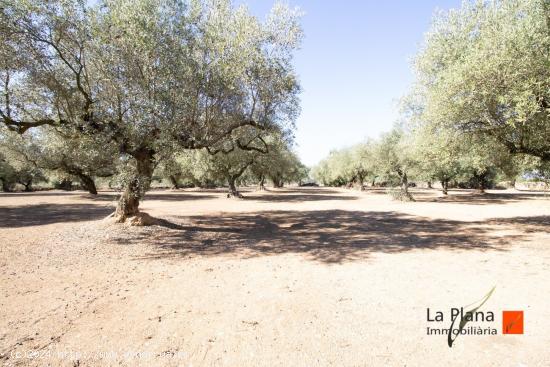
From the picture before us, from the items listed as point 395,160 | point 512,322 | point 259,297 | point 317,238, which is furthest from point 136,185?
point 395,160

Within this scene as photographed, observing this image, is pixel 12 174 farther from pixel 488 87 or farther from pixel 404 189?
pixel 488 87

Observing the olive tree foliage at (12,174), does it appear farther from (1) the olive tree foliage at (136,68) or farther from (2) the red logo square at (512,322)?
(2) the red logo square at (512,322)

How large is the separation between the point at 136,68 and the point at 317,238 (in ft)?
42.4

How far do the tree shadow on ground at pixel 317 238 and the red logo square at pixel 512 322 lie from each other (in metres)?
5.55

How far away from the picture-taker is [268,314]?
275 inches

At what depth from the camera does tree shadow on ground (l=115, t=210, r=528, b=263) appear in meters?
13.2

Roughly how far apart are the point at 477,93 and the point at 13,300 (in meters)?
19.1

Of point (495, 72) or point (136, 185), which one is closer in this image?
point (495, 72)

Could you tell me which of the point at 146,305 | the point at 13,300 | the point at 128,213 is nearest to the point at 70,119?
the point at 128,213

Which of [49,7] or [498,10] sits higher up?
[498,10]

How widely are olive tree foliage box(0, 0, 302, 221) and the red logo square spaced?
13.7 metres

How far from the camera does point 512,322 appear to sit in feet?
21.3

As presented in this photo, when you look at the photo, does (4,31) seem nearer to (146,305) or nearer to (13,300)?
(13,300)

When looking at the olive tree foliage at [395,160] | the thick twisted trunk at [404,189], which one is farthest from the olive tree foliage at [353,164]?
the thick twisted trunk at [404,189]
